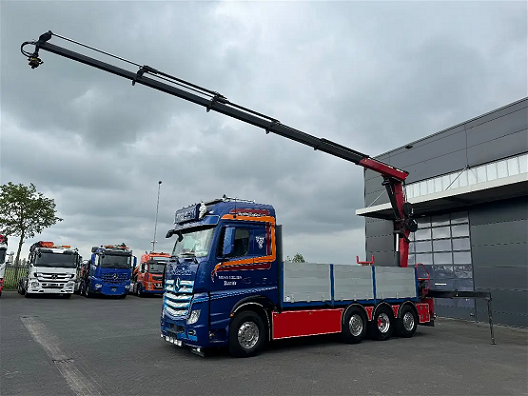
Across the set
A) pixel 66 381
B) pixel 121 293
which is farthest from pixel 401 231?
pixel 121 293

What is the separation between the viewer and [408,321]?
12578mm

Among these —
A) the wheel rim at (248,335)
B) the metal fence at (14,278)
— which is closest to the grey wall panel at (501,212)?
the wheel rim at (248,335)

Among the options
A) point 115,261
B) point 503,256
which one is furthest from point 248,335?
point 115,261

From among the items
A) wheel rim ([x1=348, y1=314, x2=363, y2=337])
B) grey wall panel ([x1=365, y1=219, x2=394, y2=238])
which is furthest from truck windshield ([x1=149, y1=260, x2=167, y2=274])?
wheel rim ([x1=348, y1=314, x2=363, y2=337])

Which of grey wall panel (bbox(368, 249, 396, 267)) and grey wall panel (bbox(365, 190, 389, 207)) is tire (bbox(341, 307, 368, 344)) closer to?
grey wall panel (bbox(368, 249, 396, 267))

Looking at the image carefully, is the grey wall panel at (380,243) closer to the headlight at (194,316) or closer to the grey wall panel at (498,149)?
the grey wall panel at (498,149)

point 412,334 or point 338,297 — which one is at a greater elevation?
point 338,297

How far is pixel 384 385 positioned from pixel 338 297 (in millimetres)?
3904

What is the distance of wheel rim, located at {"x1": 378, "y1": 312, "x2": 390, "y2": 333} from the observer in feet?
38.2

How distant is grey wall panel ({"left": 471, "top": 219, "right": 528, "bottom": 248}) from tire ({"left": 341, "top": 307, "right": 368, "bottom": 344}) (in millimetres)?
9121

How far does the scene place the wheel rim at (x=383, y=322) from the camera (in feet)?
38.2

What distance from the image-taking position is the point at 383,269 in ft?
40.0

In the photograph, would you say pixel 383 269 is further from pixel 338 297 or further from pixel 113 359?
pixel 113 359

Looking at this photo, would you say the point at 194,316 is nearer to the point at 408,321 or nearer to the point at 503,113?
the point at 408,321
